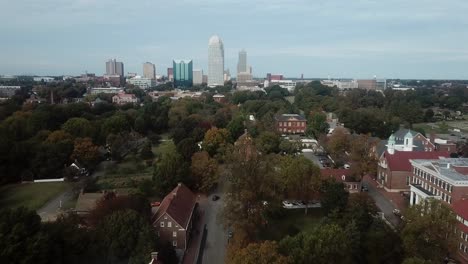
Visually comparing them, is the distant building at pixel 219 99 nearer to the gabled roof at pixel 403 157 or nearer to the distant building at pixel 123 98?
the distant building at pixel 123 98

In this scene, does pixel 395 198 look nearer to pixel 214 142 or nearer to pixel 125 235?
pixel 214 142

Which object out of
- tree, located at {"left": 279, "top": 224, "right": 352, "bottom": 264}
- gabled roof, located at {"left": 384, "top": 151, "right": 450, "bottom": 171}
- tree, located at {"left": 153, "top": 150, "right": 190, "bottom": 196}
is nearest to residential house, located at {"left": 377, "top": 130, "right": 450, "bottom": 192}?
gabled roof, located at {"left": 384, "top": 151, "right": 450, "bottom": 171}

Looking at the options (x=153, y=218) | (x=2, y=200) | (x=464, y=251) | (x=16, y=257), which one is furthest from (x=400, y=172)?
(x=2, y=200)

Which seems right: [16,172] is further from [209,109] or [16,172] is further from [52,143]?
[209,109]

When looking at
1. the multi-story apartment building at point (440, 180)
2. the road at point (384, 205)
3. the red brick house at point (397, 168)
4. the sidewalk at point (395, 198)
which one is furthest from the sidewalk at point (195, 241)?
the red brick house at point (397, 168)

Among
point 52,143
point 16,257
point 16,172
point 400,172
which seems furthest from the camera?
point 52,143

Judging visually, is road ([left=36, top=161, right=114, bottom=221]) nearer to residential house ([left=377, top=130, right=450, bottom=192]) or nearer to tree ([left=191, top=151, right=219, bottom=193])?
tree ([left=191, top=151, right=219, bottom=193])

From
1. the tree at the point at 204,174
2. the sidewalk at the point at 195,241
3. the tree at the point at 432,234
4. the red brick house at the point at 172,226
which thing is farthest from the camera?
the tree at the point at 204,174
